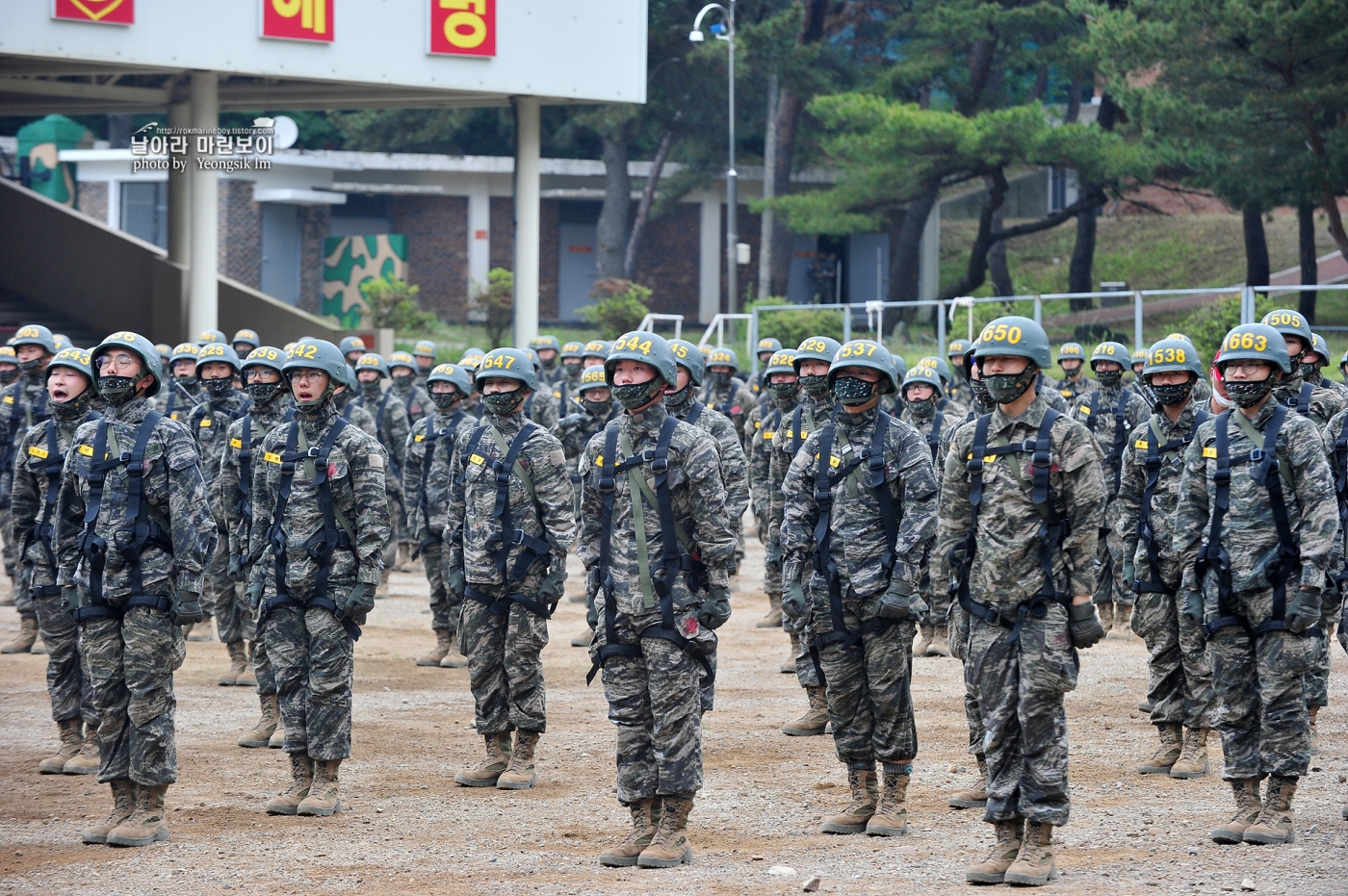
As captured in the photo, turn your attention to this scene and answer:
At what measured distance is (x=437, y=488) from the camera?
539 inches

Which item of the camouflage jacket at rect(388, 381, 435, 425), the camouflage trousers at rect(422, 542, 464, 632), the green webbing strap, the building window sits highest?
the building window

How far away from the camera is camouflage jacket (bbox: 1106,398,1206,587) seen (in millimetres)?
10039

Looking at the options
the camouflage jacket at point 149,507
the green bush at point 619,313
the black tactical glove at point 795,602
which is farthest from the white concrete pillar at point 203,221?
the black tactical glove at point 795,602

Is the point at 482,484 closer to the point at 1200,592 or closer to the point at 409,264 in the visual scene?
the point at 1200,592

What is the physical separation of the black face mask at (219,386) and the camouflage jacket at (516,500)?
176 inches

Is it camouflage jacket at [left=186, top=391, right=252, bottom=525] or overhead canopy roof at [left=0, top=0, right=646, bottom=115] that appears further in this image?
overhead canopy roof at [left=0, top=0, right=646, bottom=115]

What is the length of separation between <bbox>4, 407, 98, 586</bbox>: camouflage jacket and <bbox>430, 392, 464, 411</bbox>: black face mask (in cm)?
438

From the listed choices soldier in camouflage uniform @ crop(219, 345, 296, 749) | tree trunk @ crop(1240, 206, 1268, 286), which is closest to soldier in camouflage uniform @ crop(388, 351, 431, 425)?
soldier in camouflage uniform @ crop(219, 345, 296, 749)

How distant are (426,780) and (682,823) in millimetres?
2515

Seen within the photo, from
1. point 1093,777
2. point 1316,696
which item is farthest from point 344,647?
point 1316,696

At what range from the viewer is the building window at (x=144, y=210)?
4362 centimetres

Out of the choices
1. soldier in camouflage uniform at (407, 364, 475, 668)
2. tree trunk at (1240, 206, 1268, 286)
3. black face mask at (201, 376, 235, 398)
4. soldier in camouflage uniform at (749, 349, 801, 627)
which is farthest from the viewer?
tree trunk at (1240, 206, 1268, 286)

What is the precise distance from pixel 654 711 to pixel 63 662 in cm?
426

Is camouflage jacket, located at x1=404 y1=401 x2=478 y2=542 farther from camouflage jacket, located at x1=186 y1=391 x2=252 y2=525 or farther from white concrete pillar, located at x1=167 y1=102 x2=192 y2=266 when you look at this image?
white concrete pillar, located at x1=167 y1=102 x2=192 y2=266
